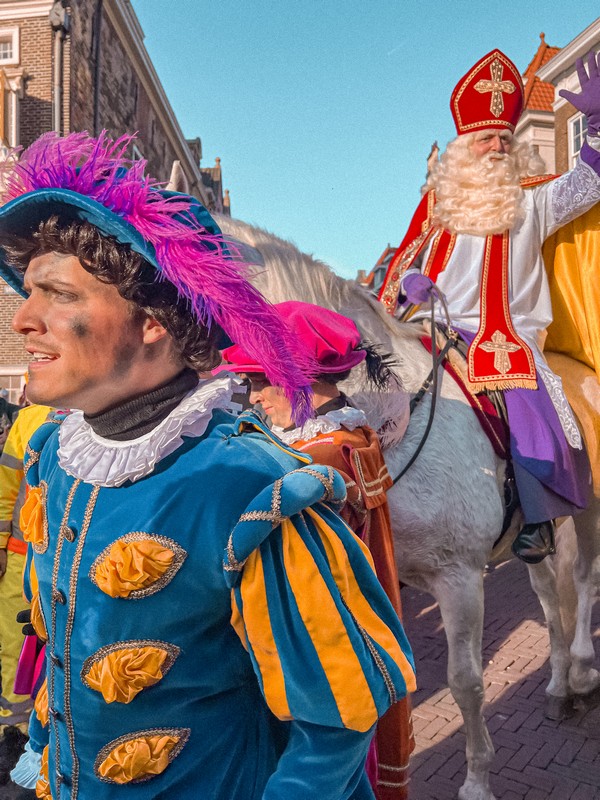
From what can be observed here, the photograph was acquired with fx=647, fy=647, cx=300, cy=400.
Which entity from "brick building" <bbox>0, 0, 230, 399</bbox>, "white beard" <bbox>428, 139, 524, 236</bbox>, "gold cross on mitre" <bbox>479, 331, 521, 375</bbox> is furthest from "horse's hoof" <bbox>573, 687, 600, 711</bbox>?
"brick building" <bbox>0, 0, 230, 399</bbox>

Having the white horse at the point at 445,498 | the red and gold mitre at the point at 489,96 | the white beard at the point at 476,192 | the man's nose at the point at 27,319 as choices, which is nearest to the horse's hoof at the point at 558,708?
the white horse at the point at 445,498

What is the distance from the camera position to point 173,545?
3.62 ft

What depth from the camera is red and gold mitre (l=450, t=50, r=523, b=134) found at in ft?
12.0

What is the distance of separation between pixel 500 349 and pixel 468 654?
55.3 inches

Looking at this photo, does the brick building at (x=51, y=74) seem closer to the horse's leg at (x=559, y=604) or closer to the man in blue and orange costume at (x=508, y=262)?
the man in blue and orange costume at (x=508, y=262)

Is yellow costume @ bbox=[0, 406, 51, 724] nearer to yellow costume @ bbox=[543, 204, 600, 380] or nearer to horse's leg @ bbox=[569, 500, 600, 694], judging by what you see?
yellow costume @ bbox=[543, 204, 600, 380]

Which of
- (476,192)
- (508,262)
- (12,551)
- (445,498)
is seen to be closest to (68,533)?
(445,498)

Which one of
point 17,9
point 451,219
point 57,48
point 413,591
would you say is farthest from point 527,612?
point 17,9

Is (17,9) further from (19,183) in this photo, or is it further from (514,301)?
(19,183)

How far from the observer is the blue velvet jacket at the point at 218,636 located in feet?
3.41

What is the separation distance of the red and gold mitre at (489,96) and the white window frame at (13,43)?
13.6 meters

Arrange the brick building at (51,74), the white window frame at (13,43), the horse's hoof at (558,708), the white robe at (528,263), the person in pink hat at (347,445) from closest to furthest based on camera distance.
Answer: the person in pink hat at (347,445) < the white robe at (528,263) < the horse's hoof at (558,708) < the brick building at (51,74) < the white window frame at (13,43)

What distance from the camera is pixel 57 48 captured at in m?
13.9

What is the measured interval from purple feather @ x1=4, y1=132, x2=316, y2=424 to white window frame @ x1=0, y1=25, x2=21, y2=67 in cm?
1555
